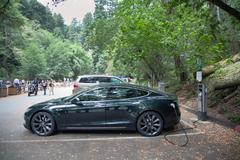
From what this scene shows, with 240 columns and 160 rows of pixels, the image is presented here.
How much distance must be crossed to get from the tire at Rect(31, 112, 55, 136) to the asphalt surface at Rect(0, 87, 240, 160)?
184mm

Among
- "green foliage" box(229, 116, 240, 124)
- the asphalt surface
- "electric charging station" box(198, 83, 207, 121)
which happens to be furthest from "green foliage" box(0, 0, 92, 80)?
"green foliage" box(229, 116, 240, 124)

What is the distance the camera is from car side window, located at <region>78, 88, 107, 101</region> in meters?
9.88

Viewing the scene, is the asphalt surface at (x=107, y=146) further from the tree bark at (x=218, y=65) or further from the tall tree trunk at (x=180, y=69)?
the tall tree trunk at (x=180, y=69)

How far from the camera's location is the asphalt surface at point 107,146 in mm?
7422

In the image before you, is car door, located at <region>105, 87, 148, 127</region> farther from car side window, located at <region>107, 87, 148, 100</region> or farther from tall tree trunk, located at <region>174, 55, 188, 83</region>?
tall tree trunk, located at <region>174, 55, 188, 83</region>

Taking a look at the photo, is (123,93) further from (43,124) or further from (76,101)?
(43,124)

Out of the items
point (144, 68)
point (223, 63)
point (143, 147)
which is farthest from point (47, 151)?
point (144, 68)

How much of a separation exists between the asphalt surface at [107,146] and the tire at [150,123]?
266mm

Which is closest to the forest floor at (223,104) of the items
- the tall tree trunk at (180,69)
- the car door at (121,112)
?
the tall tree trunk at (180,69)

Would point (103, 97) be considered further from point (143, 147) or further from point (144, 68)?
point (144, 68)

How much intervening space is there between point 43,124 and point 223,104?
7.07 meters

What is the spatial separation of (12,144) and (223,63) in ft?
34.7

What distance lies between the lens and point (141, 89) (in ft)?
33.2

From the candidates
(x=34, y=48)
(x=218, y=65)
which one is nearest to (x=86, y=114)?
(x=218, y=65)
